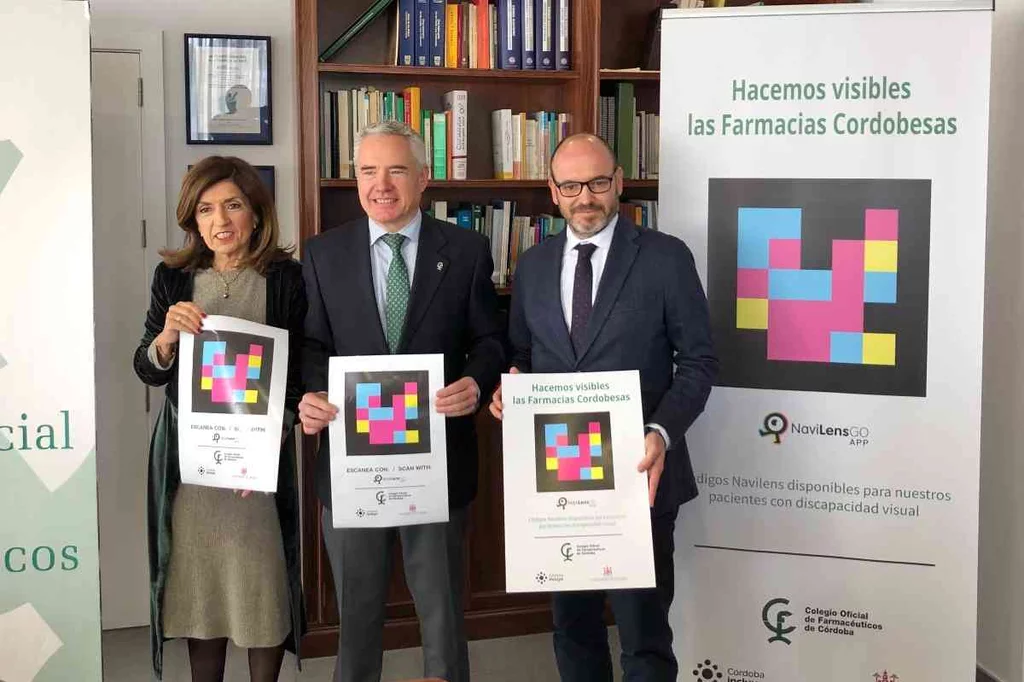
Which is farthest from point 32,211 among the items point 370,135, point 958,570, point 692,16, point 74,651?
point 958,570

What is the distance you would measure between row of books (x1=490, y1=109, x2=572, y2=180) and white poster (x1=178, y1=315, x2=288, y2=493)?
1.58 m

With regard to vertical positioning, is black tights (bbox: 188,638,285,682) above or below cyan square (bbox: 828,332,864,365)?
below

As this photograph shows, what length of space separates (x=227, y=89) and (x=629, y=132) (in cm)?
159

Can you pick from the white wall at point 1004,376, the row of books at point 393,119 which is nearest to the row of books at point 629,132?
the row of books at point 393,119

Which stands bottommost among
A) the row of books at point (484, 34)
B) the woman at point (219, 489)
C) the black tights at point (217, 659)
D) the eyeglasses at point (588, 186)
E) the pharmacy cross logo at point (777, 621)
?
the black tights at point (217, 659)

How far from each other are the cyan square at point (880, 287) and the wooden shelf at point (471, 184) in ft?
4.70

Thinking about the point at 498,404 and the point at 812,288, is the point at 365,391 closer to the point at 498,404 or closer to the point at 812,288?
the point at 498,404

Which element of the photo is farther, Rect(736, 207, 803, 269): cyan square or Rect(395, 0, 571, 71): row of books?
Rect(395, 0, 571, 71): row of books

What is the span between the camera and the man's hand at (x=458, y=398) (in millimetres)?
2316

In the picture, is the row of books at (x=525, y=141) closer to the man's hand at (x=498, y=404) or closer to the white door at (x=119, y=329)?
the white door at (x=119, y=329)

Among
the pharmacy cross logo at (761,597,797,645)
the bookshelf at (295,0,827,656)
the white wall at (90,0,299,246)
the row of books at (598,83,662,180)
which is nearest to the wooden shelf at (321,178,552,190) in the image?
the bookshelf at (295,0,827,656)

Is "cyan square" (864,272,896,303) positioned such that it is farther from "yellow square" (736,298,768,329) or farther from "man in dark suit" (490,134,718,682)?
"man in dark suit" (490,134,718,682)

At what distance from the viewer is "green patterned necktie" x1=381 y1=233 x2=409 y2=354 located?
2.45 metres

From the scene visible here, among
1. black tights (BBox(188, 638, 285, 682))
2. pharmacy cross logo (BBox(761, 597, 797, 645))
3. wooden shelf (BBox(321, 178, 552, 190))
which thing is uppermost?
wooden shelf (BBox(321, 178, 552, 190))
